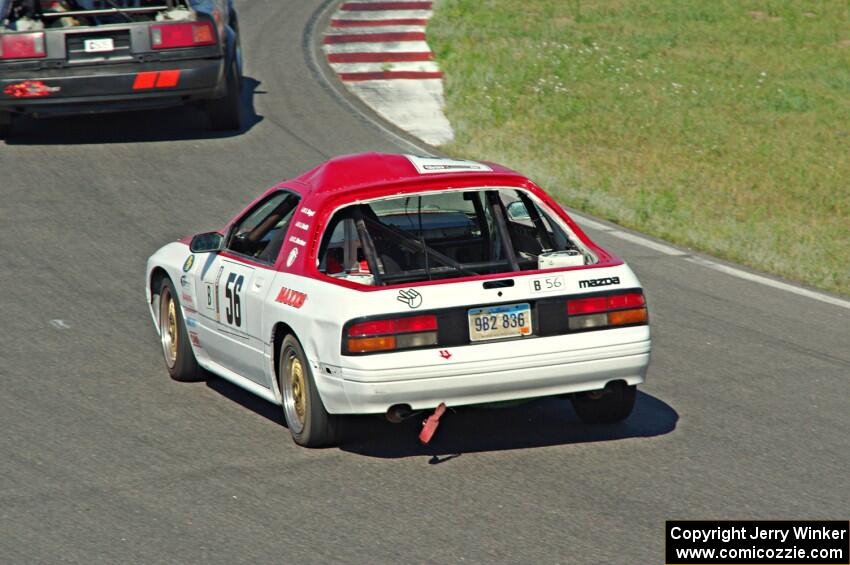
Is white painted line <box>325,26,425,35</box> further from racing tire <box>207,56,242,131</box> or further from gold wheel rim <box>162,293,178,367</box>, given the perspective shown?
gold wheel rim <box>162,293,178,367</box>

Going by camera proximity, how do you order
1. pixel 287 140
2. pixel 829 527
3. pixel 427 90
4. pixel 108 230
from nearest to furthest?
pixel 829 527, pixel 108 230, pixel 287 140, pixel 427 90

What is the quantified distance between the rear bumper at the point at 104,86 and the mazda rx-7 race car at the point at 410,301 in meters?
6.63

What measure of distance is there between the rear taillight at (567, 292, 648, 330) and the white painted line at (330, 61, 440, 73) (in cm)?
1309

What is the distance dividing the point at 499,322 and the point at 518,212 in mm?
1097

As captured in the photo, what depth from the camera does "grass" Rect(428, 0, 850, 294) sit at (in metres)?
13.3

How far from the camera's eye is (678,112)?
18469 mm

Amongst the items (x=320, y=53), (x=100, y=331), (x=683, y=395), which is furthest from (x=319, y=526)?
(x=320, y=53)

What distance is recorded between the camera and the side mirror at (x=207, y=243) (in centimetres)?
778

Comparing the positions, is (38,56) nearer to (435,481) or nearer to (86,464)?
(86,464)

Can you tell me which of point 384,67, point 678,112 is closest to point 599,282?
point 678,112

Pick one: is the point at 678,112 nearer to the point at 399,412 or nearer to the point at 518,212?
the point at 518,212

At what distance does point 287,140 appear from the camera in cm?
1557

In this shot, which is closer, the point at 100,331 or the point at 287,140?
the point at 100,331

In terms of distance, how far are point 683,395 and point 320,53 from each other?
1380cm
